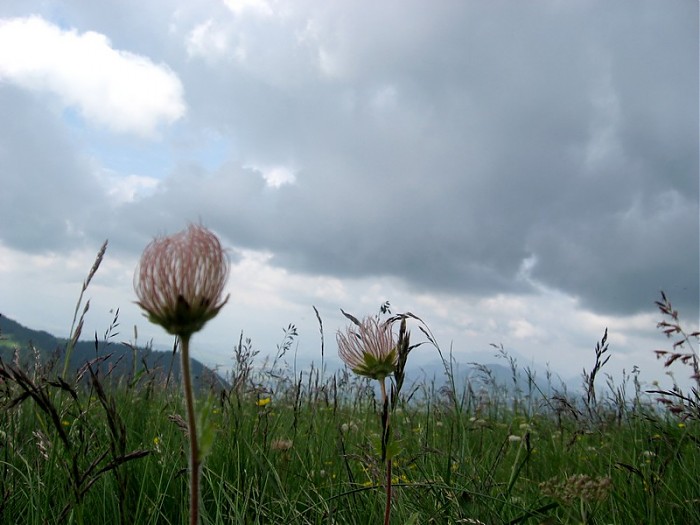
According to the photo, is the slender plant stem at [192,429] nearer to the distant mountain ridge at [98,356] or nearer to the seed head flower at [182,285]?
the seed head flower at [182,285]

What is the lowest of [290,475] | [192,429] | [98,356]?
[290,475]

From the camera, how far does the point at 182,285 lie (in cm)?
140

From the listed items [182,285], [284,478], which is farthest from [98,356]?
[182,285]

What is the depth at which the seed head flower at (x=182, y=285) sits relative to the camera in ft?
4.51

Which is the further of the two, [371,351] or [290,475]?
[290,475]

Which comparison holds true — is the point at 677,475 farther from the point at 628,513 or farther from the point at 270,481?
the point at 270,481

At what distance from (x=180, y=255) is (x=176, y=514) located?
→ 2.14 metres

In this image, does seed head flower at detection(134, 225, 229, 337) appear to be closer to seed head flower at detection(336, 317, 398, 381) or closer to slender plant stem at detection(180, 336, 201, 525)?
slender plant stem at detection(180, 336, 201, 525)

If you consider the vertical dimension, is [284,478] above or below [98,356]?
below

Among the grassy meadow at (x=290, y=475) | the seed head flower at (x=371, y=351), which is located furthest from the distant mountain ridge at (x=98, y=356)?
the seed head flower at (x=371, y=351)

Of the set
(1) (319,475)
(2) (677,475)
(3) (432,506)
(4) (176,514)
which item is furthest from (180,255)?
(2) (677,475)

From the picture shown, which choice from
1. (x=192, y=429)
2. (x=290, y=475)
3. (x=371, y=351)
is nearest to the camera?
(x=192, y=429)

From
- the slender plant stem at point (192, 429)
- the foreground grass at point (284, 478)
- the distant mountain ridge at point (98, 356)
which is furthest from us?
the distant mountain ridge at point (98, 356)

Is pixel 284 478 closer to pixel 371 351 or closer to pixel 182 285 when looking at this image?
pixel 371 351
